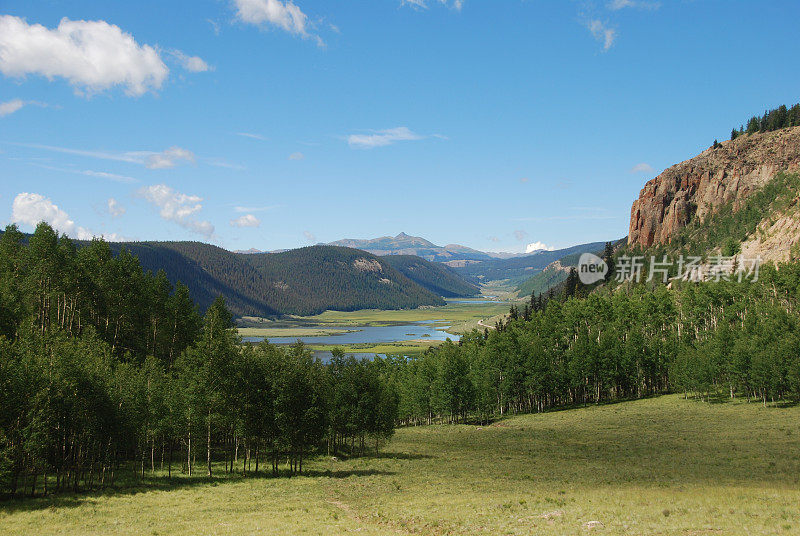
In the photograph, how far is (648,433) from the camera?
58219mm

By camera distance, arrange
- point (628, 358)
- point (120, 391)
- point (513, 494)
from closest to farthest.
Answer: point (513, 494) < point (120, 391) < point (628, 358)

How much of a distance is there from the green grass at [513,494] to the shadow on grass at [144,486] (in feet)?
0.90

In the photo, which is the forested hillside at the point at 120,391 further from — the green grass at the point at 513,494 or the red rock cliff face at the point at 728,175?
the red rock cliff face at the point at 728,175

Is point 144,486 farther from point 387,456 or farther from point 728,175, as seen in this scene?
point 728,175

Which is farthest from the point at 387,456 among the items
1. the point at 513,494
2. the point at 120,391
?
the point at 120,391

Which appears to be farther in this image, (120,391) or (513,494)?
(120,391)

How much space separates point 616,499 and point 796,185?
165m

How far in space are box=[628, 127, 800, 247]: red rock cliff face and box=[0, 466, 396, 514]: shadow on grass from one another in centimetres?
18408

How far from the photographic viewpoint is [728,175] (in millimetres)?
183250

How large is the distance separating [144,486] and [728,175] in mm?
213089

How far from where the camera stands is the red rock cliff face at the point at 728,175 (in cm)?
17012

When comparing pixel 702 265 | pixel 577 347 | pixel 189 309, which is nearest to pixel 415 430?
pixel 577 347

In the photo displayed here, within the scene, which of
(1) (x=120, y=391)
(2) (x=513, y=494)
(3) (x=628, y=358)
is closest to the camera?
(2) (x=513, y=494)

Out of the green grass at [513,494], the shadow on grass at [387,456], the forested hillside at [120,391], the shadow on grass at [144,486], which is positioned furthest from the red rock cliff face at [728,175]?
the shadow on grass at [144,486]
